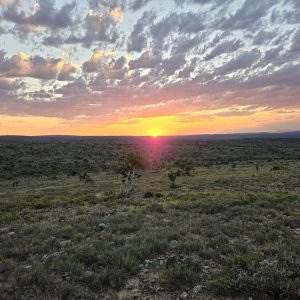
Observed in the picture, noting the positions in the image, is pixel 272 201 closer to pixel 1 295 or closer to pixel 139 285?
pixel 139 285

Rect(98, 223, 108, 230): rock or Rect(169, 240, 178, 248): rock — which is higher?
Rect(169, 240, 178, 248): rock

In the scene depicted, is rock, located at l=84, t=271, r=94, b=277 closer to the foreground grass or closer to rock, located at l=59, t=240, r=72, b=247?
the foreground grass

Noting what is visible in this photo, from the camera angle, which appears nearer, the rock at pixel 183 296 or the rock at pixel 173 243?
the rock at pixel 183 296

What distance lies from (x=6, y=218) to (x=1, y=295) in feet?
28.0

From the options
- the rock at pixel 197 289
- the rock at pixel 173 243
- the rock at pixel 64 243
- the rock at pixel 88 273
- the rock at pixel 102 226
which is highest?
the rock at pixel 88 273

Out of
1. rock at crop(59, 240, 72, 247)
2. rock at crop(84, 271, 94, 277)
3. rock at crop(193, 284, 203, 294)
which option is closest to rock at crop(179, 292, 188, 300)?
rock at crop(193, 284, 203, 294)

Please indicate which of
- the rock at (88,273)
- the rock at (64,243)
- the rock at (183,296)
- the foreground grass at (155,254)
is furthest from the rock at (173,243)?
the rock at (64,243)

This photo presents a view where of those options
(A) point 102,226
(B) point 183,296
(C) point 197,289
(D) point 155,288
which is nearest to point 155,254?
(D) point 155,288

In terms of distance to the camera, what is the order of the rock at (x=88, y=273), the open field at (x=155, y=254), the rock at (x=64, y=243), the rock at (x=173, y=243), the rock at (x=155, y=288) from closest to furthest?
the open field at (x=155, y=254)
the rock at (x=155, y=288)
the rock at (x=88, y=273)
the rock at (x=173, y=243)
the rock at (x=64, y=243)

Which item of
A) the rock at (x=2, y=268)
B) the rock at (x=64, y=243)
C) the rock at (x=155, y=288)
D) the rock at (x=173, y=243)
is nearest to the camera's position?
the rock at (x=155, y=288)

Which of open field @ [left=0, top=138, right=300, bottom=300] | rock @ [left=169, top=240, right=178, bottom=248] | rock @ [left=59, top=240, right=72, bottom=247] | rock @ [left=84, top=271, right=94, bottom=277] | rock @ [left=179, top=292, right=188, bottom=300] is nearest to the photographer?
rock @ [left=179, top=292, right=188, bottom=300]

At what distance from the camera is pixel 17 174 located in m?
45.2

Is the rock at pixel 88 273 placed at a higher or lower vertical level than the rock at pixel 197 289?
higher

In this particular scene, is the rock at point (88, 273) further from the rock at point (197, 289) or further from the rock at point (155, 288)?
the rock at point (197, 289)
